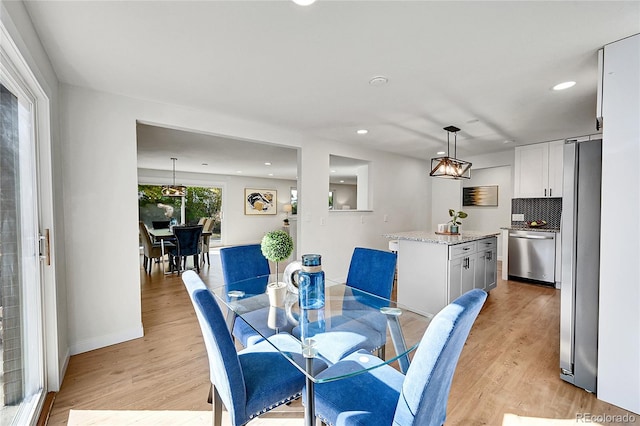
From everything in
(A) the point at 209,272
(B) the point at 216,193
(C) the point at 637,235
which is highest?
(B) the point at 216,193

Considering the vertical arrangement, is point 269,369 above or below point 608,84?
below

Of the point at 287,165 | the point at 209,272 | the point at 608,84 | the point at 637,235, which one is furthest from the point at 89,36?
the point at 287,165

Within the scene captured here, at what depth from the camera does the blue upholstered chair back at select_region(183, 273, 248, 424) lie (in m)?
1.14

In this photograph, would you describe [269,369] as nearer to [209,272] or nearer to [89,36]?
[89,36]

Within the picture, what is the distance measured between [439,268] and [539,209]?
3120mm

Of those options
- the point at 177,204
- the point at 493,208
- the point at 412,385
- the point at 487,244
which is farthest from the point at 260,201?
the point at 412,385

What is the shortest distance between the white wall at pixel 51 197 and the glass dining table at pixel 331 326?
1.06 m

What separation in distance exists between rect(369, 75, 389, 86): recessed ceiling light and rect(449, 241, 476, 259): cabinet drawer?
6.10 ft

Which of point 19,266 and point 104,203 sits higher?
point 104,203

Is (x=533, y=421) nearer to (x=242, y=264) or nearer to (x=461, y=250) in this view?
(x=461, y=250)

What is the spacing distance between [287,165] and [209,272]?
309 centimetres

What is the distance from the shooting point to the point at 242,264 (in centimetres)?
257

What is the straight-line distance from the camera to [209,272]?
5562 millimetres

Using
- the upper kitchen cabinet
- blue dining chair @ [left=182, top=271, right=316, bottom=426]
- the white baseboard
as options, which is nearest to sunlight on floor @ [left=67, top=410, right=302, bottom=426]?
blue dining chair @ [left=182, top=271, right=316, bottom=426]
